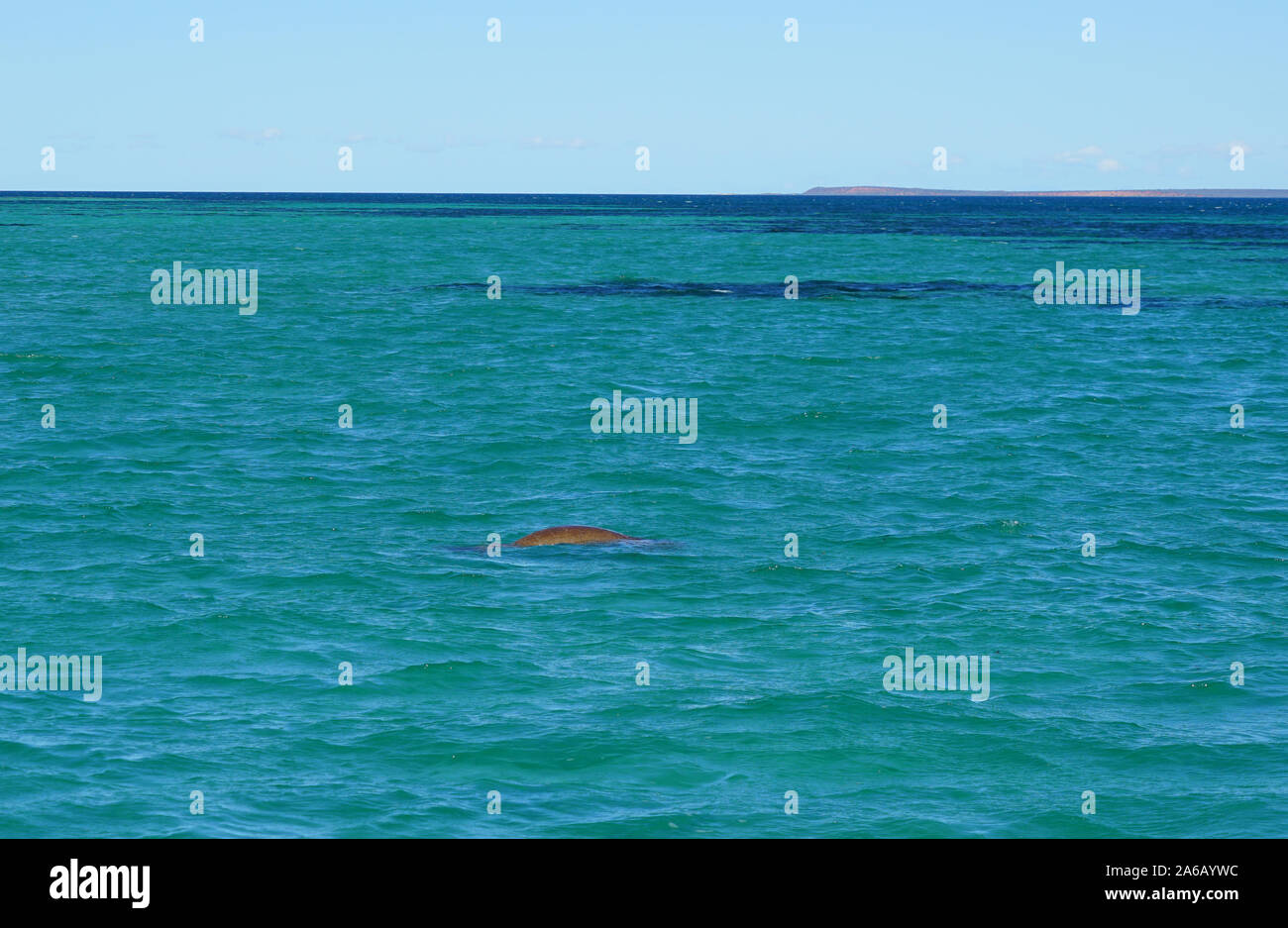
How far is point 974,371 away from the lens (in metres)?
41.3

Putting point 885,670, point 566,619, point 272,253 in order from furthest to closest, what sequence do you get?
point 272,253, point 566,619, point 885,670

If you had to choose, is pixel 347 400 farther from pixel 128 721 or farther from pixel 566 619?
pixel 128 721

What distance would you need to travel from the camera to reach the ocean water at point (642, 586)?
13117 mm

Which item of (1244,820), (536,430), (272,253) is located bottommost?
(1244,820)

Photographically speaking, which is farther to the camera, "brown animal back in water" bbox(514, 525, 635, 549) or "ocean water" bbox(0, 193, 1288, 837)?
"brown animal back in water" bbox(514, 525, 635, 549)

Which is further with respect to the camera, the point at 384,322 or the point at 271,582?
the point at 384,322

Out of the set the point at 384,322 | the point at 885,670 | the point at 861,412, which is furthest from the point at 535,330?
the point at 885,670

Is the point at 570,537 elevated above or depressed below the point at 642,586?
above

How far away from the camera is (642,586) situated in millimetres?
19359

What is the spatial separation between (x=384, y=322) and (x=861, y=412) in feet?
77.4

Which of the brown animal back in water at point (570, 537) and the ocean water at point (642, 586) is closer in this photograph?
the ocean water at point (642, 586)

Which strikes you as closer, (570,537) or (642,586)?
(642,586)

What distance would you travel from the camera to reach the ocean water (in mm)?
13117

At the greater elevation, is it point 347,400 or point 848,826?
point 347,400
